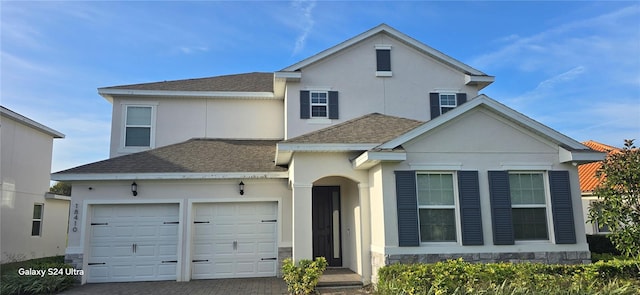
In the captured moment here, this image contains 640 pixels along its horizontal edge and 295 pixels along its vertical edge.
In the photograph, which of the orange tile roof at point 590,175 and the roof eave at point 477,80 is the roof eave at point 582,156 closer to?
the roof eave at point 477,80

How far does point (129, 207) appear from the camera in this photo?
1122 centimetres

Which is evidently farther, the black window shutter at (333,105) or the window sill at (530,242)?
the black window shutter at (333,105)

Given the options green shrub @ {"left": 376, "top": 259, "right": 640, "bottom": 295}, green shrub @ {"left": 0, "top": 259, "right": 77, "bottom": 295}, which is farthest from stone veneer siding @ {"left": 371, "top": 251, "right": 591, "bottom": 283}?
green shrub @ {"left": 0, "top": 259, "right": 77, "bottom": 295}

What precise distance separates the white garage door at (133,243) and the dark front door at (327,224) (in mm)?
4050

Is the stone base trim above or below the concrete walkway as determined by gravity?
above

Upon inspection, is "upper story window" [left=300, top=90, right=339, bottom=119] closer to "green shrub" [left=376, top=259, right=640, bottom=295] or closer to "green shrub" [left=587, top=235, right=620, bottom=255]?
"green shrub" [left=376, top=259, right=640, bottom=295]

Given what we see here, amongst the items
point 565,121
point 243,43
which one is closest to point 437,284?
point 243,43

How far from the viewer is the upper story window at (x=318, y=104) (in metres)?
12.5

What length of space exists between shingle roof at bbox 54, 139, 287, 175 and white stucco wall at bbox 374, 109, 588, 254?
13.4ft

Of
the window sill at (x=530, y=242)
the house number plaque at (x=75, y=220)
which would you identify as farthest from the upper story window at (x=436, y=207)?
the house number plaque at (x=75, y=220)

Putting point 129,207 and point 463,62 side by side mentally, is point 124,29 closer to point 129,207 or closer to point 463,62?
point 129,207

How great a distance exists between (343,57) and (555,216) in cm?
754

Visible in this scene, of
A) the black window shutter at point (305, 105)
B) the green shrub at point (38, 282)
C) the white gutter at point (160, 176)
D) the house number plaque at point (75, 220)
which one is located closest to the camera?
the green shrub at point (38, 282)

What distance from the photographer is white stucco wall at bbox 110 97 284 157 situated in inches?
536
